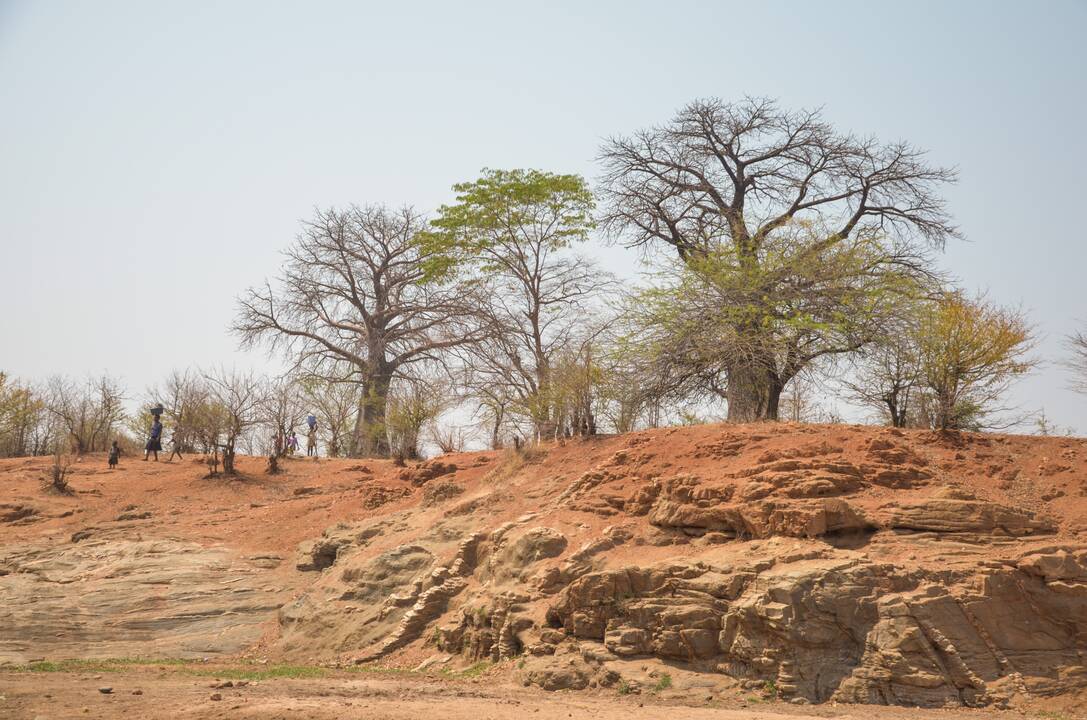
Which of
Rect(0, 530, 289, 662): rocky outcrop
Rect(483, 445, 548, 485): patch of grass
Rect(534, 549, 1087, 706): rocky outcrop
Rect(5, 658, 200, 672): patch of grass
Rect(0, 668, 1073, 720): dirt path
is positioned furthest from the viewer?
Rect(483, 445, 548, 485): patch of grass

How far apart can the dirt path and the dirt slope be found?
1.71ft

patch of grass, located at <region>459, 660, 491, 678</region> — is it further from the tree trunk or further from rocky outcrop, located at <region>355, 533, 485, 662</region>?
the tree trunk

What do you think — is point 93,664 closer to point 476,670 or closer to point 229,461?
point 476,670

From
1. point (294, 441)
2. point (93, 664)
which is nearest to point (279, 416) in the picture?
point (294, 441)

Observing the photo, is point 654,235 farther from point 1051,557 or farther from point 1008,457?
point 1051,557

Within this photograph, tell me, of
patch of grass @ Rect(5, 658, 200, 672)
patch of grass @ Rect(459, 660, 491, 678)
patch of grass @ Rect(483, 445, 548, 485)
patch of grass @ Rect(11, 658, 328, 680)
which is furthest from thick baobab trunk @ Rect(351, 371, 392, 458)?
patch of grass @ Rect(459, 660, 491, 678)

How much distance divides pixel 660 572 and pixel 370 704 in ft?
14.1

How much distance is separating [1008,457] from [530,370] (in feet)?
46.8

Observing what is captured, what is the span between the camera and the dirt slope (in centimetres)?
1218

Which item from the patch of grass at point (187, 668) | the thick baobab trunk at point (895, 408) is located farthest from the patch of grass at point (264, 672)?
the thick baobab trunk at point (895, 408)

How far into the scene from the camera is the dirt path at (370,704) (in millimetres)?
11156

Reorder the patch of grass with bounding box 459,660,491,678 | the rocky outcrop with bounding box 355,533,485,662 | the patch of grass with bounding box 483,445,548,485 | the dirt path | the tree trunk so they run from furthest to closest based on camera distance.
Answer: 1. the tree trunk
2. the patch of grass with bounding box 483,445,548,485
3. the rocky outcrop with bounding box 355,533,485,662
4. the patch of grass with bounding box 459,660,491,678
5. the dirt path

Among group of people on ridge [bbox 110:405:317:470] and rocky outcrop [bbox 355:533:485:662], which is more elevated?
group of people on ridge [bbox 110:405:317:470]

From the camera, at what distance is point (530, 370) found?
27.6 m
